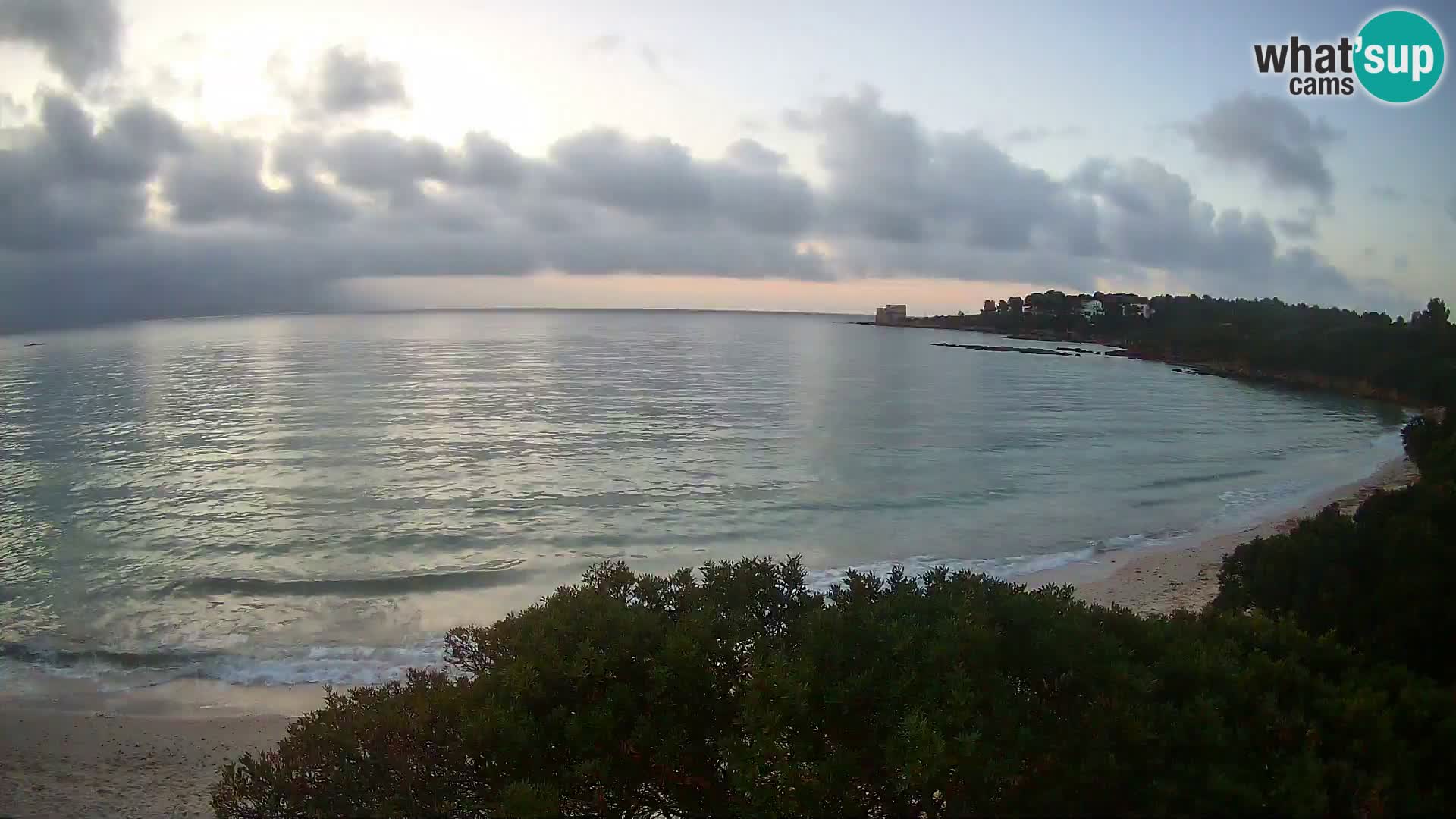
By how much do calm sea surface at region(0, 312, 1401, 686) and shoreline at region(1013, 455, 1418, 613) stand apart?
820mm

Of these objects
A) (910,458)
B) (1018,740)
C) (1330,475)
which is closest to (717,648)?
(1018,740)

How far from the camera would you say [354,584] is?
14812mm

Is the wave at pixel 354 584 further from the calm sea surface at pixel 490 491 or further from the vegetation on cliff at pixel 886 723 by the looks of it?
the vegetation on cliff at pixel 886 723

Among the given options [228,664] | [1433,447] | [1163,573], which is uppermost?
[1433,447]

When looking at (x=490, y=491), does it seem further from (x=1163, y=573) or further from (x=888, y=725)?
(x=888, y=725)

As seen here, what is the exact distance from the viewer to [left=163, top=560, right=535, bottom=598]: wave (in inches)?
563

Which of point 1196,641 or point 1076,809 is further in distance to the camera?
point 1196,641

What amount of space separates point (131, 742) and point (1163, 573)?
16.3 meters

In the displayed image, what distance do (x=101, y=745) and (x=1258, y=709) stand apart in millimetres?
11132

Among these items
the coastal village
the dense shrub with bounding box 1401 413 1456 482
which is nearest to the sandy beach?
the dense shrub with bounding box 1401 413 1456 482

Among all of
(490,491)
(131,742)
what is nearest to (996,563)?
(490,491)

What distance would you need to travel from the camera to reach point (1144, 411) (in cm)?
4369

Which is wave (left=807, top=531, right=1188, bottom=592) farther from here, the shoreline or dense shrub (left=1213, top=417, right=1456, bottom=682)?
dense shrub (left=1213, top=417, right=1456, bottom=682)

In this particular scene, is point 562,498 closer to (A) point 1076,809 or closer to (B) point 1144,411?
(A) point 1076,809
